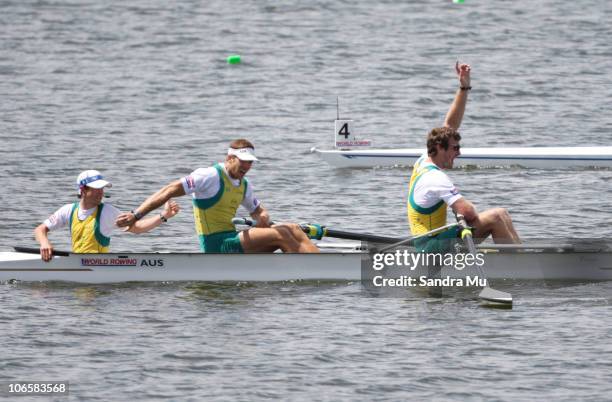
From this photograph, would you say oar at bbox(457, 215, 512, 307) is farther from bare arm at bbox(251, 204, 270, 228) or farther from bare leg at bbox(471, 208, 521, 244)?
bare arm at bbox(251, 204, 270, 228)

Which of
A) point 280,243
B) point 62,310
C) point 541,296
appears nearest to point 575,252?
point 541,296

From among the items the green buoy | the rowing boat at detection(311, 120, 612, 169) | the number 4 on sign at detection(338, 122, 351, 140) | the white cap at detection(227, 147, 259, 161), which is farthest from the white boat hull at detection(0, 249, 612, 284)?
the green buoy

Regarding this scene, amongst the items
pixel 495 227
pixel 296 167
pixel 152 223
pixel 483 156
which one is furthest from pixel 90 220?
pixel 483 156

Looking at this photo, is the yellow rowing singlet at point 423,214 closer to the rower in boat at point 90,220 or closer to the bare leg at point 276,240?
the bare leg at point 276,240

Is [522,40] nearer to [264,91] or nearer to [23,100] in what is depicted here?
[264,91]

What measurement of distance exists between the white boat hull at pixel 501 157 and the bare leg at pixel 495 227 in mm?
8852

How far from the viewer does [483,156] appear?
24516 millimetres

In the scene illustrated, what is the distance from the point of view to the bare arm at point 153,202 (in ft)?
49.0

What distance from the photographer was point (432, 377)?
12812 millimetres

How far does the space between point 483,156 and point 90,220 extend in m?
10.5

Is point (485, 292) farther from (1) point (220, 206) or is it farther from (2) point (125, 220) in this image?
(2) point (125, 220)

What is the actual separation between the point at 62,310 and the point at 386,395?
14.0 ft

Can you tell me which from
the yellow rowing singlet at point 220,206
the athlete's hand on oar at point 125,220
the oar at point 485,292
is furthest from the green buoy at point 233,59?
the oar at point 485,292

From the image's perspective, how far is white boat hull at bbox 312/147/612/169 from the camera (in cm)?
2444
